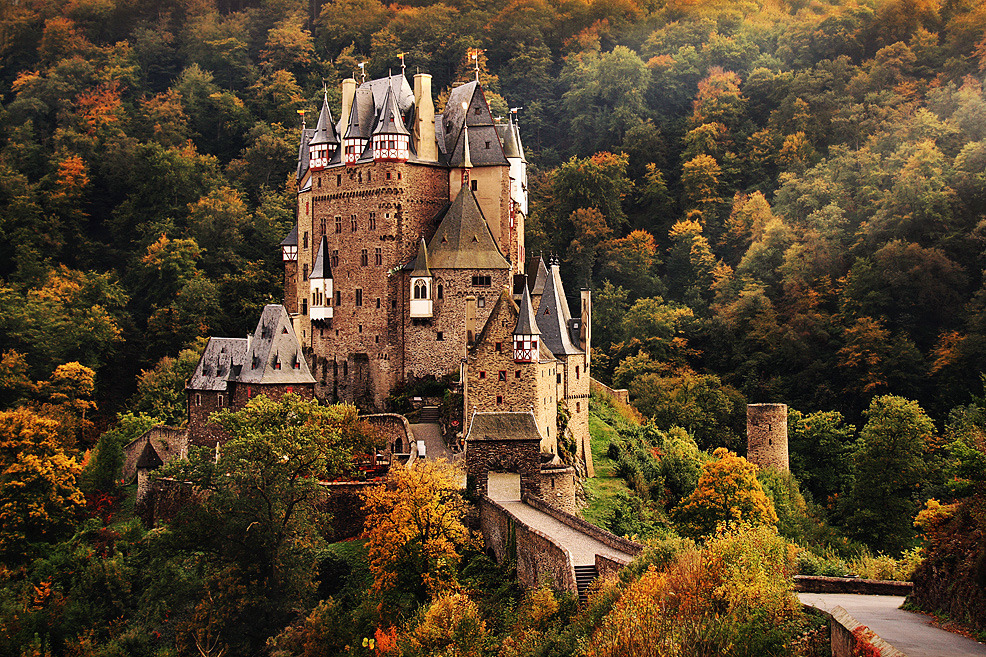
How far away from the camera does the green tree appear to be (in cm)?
4822

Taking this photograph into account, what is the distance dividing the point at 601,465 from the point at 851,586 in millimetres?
24642

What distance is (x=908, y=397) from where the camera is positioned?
59.4 metres

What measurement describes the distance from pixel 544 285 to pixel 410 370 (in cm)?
705

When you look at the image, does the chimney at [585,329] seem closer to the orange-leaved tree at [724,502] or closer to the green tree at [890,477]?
the orange-leaved tree at [724,502]

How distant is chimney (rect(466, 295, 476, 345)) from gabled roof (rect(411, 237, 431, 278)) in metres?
2.13

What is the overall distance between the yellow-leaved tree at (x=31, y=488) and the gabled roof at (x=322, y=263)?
44.0ft

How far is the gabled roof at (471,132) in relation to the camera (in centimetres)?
4992

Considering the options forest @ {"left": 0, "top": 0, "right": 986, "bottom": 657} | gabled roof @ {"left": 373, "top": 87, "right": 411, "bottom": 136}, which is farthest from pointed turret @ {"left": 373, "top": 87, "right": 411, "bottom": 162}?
forest @ {"left": 0, "top": 0, "right": 986, "bottom": 657}

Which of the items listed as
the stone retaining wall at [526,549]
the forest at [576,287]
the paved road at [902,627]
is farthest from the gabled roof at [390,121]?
the paved road at [902,627]

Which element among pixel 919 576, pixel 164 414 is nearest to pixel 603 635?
pixel 919 576

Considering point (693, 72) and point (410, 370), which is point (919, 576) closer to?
point (410, 370)

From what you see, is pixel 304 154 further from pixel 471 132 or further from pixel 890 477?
pixel 890 477

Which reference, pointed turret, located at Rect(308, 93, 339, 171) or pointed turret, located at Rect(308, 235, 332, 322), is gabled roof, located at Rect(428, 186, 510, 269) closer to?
pointed turret, located at Rect(308, 235, 332, 322)

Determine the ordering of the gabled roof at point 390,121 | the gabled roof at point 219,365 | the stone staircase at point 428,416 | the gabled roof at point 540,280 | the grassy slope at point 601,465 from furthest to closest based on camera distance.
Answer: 1. the gabled roof at point 540,280
2. the gabled roof at point 390,121
3. the gabled roof at point 219,365
4. the stone staircase at point 428,416
5. the grassy slope at point 601,465
